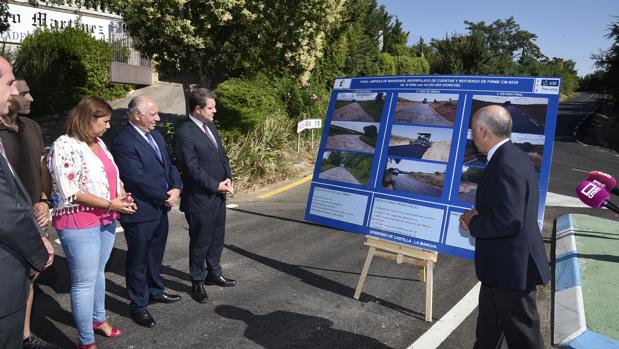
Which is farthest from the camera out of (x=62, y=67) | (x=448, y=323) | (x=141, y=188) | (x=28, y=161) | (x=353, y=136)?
(x=62, y=67)

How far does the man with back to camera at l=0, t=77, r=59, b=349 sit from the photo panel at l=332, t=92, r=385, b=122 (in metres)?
3.01

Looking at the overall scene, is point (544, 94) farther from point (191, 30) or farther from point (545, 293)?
point (191, 30)

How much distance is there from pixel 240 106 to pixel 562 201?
309 inches

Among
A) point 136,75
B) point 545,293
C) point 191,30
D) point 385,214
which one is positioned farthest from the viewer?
point 136,75

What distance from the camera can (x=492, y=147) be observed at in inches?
119

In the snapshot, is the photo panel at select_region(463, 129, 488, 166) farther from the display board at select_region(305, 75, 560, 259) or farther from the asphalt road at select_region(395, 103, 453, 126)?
the asphalt road at select_region(395, 103, 453, 126)

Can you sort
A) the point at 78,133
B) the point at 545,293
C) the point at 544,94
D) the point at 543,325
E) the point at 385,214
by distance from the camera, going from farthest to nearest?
1. the point at 545,293
2. the point at 385,214
3. the point at 543,325
4. the point at 544,94
5. the point at 78,133

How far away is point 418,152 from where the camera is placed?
179 inches

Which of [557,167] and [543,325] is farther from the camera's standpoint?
[557,167]

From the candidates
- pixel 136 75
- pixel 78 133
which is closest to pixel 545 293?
pixel 78 133

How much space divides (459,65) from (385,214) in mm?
43619

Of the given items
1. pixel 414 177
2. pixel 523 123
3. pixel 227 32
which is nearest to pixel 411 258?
pixel 414 177

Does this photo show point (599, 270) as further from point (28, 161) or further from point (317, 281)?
point (28, 161)

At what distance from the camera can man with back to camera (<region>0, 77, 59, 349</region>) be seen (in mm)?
3533
